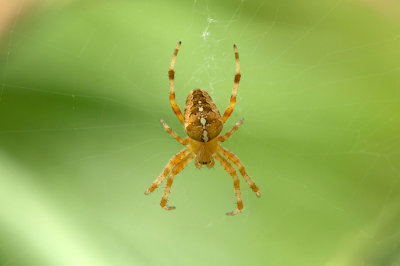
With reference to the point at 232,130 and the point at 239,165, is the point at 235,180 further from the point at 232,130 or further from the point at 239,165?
the point at 232,130

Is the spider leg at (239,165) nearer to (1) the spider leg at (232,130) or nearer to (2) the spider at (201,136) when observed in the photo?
(2) the spider at (201,136)

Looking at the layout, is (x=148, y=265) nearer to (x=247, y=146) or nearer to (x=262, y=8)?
(x=247, y=146)

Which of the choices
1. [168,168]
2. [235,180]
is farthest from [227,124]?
[168,168]

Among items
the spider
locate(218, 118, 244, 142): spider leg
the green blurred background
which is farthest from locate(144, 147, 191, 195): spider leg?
locate(218, 118, 244, 142): spider leg

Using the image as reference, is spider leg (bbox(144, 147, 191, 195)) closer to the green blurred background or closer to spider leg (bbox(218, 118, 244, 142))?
the green blurred background

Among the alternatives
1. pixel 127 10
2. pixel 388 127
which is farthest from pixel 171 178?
pixel 388 127

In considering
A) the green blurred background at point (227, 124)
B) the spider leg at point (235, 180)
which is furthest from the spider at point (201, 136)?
the green blurred background at point (227, 124)
